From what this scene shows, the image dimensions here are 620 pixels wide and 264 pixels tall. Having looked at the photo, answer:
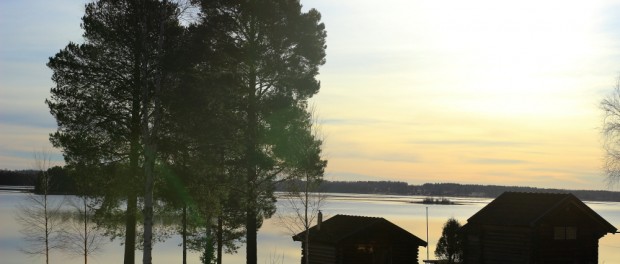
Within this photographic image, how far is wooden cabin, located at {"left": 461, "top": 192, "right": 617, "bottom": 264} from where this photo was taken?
1503 inches

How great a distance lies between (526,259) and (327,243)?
34.7 feet

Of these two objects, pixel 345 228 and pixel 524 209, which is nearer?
pixel 524 209

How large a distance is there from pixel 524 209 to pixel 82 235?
85.3ft

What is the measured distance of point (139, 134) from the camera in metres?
31.5

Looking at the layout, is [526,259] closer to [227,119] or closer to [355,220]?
[355,220]

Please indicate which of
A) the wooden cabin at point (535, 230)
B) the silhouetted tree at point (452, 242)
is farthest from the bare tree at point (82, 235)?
the silhouetted tree at point (452, 242)

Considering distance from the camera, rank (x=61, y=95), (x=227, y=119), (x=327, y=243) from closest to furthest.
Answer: (x=61, y=95) < (x=227, y=119) < (x=327, y=243)

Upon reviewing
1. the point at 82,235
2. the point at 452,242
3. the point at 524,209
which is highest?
the point at 524,209

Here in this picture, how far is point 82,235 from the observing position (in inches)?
1715

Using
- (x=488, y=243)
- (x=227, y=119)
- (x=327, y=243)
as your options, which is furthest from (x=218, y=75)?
(x=488, y=243)

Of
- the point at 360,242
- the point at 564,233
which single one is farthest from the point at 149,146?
the point at 564,233

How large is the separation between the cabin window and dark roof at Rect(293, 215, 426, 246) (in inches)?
288

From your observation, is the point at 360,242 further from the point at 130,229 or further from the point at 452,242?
the point at 452,242

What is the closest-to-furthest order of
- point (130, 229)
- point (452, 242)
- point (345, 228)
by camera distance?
point (130, 229)
point (345, 228)
point (452, 242)
